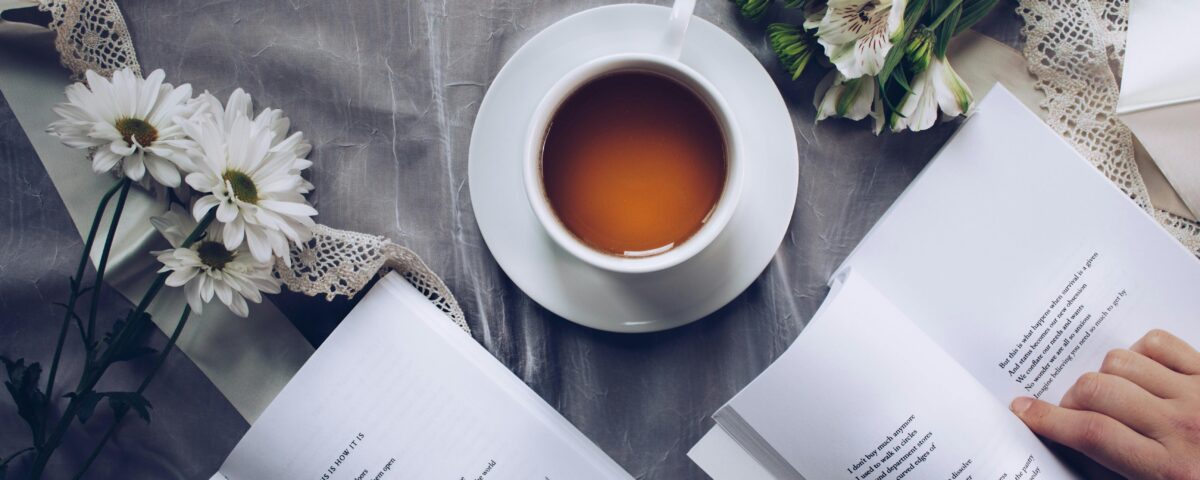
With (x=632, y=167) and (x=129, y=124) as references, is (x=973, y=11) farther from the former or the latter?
(x=129, y=124)

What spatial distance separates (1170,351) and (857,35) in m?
0.49

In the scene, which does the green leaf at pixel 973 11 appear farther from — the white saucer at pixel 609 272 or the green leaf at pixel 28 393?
the green leaf at pixel 28 393

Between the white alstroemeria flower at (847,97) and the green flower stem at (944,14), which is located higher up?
the green flower stem at (944,14)

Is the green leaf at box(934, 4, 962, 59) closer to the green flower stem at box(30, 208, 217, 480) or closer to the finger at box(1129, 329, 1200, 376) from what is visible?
the finger at box(1129, 329, 1200, 376)

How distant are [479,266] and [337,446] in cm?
25

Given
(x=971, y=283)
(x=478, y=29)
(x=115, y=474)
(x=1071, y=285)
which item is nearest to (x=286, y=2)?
(x=478, y=29)

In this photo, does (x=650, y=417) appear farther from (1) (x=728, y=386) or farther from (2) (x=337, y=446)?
(2) (x=337, y=446)

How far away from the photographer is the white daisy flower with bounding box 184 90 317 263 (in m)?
0.66

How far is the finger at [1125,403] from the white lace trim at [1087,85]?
0.19 meters

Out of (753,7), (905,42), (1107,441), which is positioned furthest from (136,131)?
(1107,441)

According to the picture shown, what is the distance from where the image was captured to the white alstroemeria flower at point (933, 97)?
722 mm

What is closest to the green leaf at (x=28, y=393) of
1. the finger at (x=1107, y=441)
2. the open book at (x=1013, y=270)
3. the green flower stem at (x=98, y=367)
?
the green flower stem at (x=98, y=367)

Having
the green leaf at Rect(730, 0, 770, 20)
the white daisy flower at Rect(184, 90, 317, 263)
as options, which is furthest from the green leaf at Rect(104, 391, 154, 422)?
the green leaf at Rect(730, 0, 770, 20)

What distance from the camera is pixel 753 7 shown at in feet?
2.44
